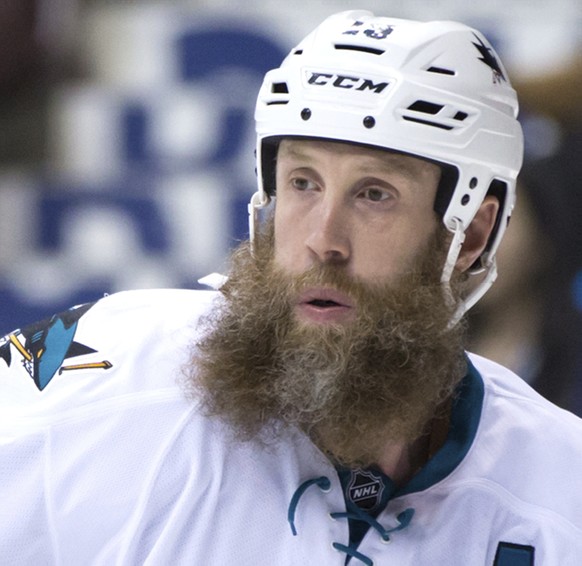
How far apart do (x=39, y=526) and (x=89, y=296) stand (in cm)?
185

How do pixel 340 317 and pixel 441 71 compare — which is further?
pixel 441 71

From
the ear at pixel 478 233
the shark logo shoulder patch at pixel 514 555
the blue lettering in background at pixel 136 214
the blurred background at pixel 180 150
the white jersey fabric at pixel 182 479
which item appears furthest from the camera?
the blue lettering in background at pixel 136 214

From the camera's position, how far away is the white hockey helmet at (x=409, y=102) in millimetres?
2561

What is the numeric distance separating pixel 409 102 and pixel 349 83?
13cm

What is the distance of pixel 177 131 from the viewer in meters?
4.08

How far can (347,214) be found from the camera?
8.30 ft

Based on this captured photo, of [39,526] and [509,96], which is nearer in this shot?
[39,526]

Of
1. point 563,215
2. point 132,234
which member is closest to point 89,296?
point 132,234

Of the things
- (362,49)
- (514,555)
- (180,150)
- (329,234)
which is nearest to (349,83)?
(362,49)

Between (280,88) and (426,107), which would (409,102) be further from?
(280,88)

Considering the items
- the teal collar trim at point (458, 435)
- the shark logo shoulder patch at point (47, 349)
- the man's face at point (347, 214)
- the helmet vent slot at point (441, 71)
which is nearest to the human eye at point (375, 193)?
the man's face at point (347, 214)

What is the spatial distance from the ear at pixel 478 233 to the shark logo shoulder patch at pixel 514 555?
68cm

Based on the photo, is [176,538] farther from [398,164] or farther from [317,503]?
[398,164]

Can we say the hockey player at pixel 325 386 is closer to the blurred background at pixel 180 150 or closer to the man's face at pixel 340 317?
the man's face at pixel 340 317
